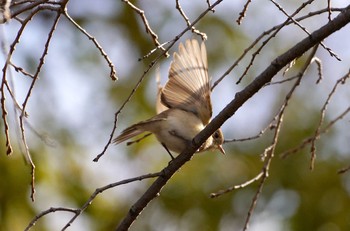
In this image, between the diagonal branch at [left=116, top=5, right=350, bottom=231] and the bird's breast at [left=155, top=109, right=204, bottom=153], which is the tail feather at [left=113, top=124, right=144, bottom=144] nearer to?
the bird's breast at [left=155, top=109, right=204, bottom=153]

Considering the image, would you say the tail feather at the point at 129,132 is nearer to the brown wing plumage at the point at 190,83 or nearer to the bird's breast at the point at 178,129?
the bird's breast at the point at 178,129

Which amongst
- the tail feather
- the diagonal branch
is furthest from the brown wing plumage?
the diagonal branch

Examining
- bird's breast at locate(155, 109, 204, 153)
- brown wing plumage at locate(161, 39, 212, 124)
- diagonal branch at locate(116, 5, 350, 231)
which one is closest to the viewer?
diagonal branch at locate(116, 5, 350, 231)

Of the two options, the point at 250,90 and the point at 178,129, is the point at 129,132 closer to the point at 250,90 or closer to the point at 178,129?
the point at 178,129

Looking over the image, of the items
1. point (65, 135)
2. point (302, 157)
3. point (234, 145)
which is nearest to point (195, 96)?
point (302, 157)

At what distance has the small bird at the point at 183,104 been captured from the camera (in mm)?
3816

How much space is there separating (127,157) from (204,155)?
43.4 inches

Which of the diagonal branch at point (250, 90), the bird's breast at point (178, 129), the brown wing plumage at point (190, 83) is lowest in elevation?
the diagonal branch at point (250, 90)

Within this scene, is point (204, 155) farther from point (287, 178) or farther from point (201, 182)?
point (287, 178)

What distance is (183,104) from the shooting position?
4109mm

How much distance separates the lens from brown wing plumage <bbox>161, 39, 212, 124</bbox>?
3.77 m

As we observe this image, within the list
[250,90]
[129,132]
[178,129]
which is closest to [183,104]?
[178,129]

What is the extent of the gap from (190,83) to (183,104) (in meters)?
0.21

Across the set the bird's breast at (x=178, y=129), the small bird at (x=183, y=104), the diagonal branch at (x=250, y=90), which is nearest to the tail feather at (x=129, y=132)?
the small bird at (x=183, y=104)
